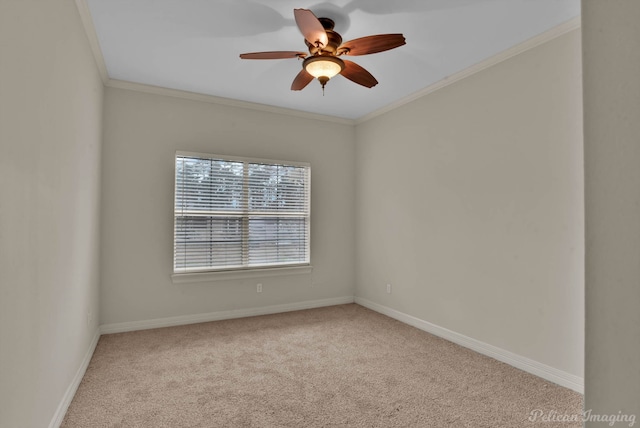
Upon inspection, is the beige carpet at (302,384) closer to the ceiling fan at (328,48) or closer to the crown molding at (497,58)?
the ceiling fan at (328,48)

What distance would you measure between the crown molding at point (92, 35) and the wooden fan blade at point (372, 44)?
183cm

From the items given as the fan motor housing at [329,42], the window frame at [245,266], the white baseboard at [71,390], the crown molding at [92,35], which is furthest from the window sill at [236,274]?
the fan motor housing at [329,42]

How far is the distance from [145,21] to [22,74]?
55.7 inches

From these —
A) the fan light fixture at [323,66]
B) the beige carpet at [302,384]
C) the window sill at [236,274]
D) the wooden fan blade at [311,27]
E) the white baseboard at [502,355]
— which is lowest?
the beige carpet at [302,384]

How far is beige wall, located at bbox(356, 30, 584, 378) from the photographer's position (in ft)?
8.54

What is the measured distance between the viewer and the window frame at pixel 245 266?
4004 mm

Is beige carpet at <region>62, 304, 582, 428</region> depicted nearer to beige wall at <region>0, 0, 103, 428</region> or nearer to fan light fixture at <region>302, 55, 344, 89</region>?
beige wall at <region>0, 0, 103, 428</region>

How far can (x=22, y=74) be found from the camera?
1.50 meters

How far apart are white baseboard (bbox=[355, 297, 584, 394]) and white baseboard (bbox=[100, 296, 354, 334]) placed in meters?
0.95

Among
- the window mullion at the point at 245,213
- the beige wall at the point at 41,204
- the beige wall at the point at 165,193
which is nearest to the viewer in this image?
the beige wall at the point at 41,204

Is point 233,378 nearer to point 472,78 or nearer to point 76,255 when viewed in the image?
point 76,255

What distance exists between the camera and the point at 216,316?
4195 millimetres

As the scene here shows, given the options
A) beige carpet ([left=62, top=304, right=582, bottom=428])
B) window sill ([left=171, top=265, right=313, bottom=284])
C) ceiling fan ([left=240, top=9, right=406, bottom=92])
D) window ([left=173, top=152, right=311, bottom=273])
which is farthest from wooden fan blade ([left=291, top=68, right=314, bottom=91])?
beige carpet ([left=62, top=304, right=582, bottom=428])

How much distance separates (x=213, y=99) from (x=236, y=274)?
216cm
